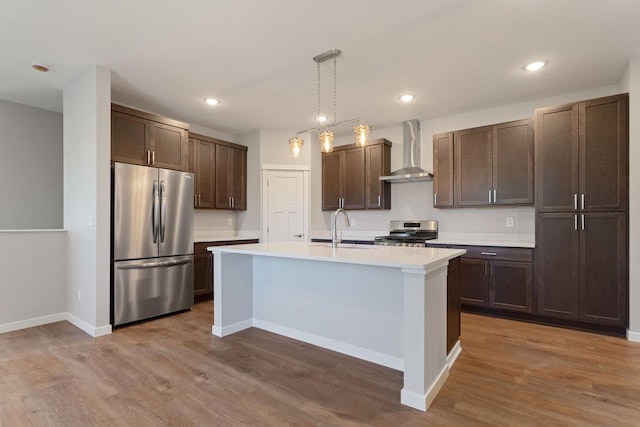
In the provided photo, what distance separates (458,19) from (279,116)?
2.81 metres

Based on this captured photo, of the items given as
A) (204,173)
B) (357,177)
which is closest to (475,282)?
(357,177)

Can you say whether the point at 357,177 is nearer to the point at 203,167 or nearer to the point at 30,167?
the point at 203,167

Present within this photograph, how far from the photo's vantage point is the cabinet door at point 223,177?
5.12 meters

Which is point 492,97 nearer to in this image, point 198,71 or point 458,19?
point 458,19

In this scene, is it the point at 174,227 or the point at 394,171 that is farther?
the point at 394,171

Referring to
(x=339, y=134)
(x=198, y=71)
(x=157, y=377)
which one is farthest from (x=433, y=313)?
(x=339, y=134)

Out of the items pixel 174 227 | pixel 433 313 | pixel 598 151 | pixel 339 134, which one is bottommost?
pixel 433 313

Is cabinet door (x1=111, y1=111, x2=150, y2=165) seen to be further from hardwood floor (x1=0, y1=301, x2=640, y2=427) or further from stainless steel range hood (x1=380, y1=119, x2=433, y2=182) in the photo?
stainless steel range hood (x1=380, y1=119, x2=433, y2=182)

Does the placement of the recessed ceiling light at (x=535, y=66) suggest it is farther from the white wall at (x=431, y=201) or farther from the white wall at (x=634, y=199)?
the white wall at (x=431, y=201)

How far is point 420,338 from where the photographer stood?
6.46ft

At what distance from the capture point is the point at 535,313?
359cm

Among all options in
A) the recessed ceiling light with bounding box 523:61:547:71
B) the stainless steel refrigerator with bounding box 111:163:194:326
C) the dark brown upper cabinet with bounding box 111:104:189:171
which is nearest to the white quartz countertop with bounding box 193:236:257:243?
the stainless steel refrigerator with bounding box 111:163:194:326

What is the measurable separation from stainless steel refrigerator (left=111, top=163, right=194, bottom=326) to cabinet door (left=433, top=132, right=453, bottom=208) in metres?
3.27

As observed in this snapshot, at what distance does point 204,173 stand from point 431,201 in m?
3.42
